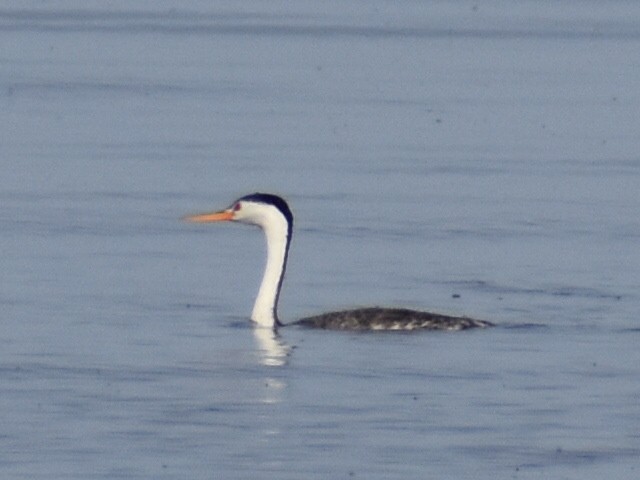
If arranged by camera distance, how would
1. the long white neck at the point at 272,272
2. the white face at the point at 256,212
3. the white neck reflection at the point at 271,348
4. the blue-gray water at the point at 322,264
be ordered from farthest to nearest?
the white face at the point at 256,212 < the long white neck at the point at 272,272 < the white neck reflection at the point at 271,348 < the blue-gray water at the point at 322,264

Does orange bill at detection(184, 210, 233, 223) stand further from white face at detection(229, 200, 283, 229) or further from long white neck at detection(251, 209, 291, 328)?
long white neck at detection(251, 209, 291, 328)

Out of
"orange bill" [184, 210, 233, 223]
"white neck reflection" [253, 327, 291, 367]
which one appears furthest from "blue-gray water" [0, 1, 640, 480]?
"orange bill" [184, 210, 233, 223]

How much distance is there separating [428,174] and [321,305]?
7199 mm

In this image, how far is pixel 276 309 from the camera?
18.0m

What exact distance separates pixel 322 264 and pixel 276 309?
223 centimetres

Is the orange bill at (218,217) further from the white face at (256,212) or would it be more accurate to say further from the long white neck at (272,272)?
the long white neck at (272,272)

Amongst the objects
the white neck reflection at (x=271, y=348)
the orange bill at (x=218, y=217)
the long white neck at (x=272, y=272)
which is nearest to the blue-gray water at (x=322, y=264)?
the white neck reflection at (x=271, y=348)

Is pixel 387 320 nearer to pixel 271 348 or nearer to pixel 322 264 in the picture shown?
pixel 271 348

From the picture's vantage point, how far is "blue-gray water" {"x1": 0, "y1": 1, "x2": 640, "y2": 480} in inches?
533

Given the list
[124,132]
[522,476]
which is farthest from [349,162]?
[522,476]

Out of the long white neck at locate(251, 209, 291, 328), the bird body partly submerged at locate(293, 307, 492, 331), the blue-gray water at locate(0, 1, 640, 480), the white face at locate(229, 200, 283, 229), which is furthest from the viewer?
the white face at locate(229, 200, 283, 229)

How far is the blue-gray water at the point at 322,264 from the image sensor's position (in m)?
13.5

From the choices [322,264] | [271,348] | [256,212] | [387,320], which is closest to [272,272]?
[256,212]

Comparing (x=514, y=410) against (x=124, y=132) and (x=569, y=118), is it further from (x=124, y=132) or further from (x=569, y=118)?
(x=569, y=118)
